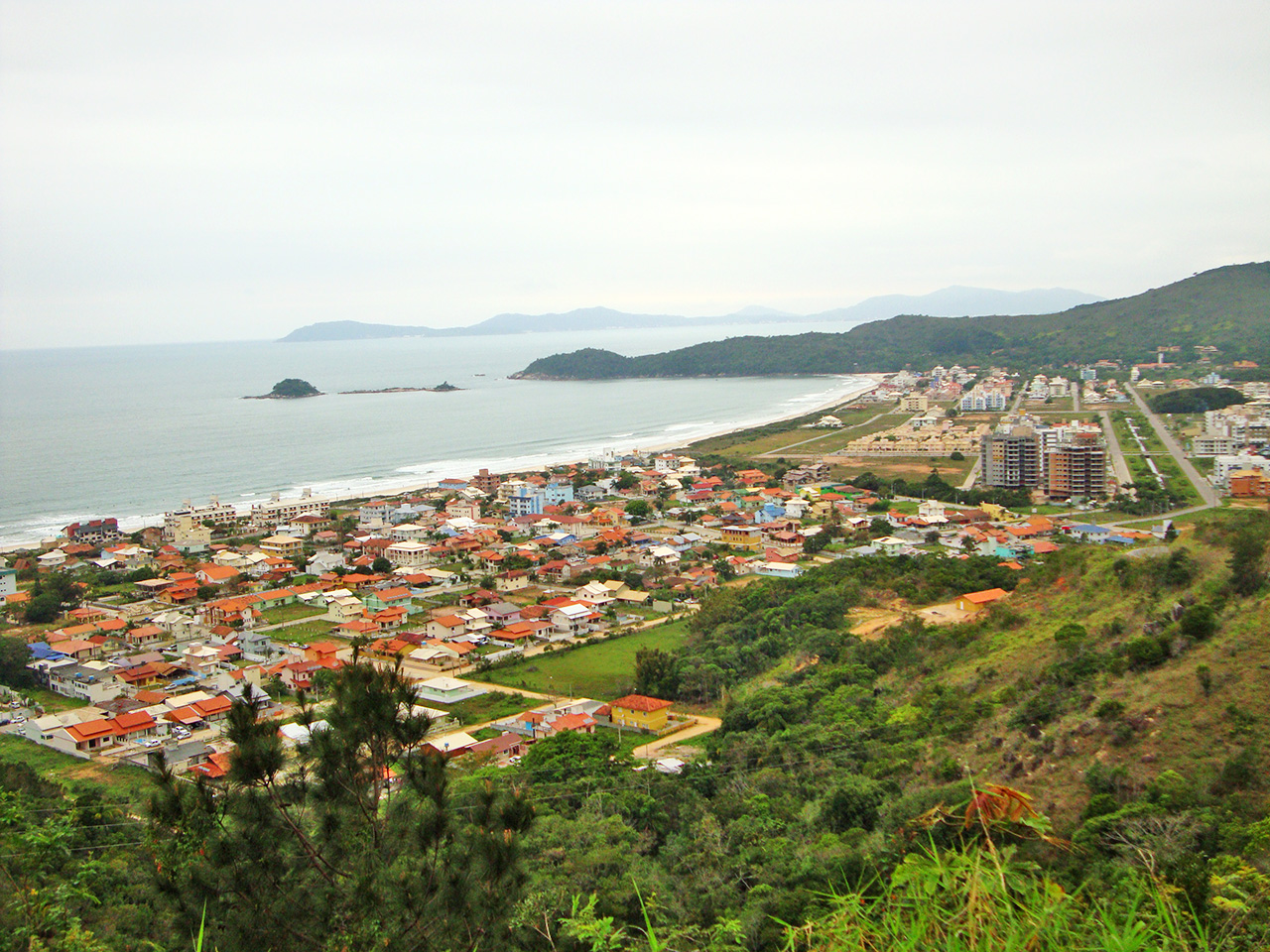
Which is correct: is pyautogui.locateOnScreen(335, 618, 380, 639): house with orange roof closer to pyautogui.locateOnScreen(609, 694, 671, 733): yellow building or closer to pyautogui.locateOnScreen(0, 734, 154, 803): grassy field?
pyautogui.locateOnScreen(0, 734, 154, 803): grassy field

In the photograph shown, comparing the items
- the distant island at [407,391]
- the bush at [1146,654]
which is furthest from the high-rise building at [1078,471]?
the distant island at [407,391]

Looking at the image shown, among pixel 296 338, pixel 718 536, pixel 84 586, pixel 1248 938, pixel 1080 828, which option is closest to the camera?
pixel 1248 938

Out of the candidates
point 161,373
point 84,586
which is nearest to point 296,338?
point 161,373

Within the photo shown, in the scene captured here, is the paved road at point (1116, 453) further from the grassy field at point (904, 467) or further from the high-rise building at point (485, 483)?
the high-rise building at point (485, 483)

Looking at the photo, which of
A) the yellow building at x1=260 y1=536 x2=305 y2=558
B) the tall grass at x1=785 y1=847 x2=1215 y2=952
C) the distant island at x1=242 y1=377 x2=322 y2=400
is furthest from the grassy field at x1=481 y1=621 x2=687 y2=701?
the distant island at x1=242 y1=377 x2=322 y2=400

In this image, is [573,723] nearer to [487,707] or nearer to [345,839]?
[487,707]

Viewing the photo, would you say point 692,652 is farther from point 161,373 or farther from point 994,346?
point 161,373
